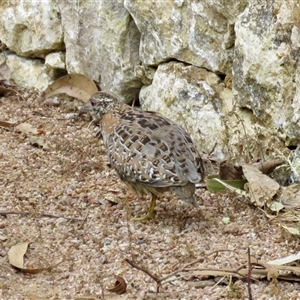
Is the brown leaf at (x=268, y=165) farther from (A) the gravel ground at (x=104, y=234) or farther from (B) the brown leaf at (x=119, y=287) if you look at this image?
(B) the brown leaf at (x=119, y=287)

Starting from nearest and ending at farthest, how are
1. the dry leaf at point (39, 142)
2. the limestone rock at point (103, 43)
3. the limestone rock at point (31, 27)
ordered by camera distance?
the dry leaf at point (39, 142) → the limestone rock at point (103, 43) → the limestone rock at point (31, 27)

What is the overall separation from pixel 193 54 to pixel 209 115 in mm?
519

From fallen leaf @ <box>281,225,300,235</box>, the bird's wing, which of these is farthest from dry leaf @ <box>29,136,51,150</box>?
fallen leaf @ <box>281,225,300,235</box>

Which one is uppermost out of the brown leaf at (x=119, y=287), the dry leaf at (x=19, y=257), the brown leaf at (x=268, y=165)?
the brown leaf at (x=268, y=165)

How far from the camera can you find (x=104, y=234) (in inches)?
234

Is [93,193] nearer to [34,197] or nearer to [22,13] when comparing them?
[34,197]

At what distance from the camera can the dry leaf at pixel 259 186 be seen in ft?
20.0

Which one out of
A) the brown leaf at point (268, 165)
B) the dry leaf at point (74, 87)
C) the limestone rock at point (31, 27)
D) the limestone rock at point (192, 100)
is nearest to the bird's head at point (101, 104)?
the limestone rock at point (192, 100)

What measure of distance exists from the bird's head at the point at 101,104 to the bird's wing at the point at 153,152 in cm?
41

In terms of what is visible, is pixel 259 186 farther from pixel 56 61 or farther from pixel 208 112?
pixel 56 61

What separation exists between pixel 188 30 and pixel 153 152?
1.46 metres

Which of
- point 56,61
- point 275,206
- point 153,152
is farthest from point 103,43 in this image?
point 275,206

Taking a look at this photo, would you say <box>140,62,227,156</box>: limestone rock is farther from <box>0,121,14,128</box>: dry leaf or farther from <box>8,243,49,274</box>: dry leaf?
<box>8,243,49,274</box>: dry leaf

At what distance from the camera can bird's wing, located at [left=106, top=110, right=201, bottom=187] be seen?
233 inches
